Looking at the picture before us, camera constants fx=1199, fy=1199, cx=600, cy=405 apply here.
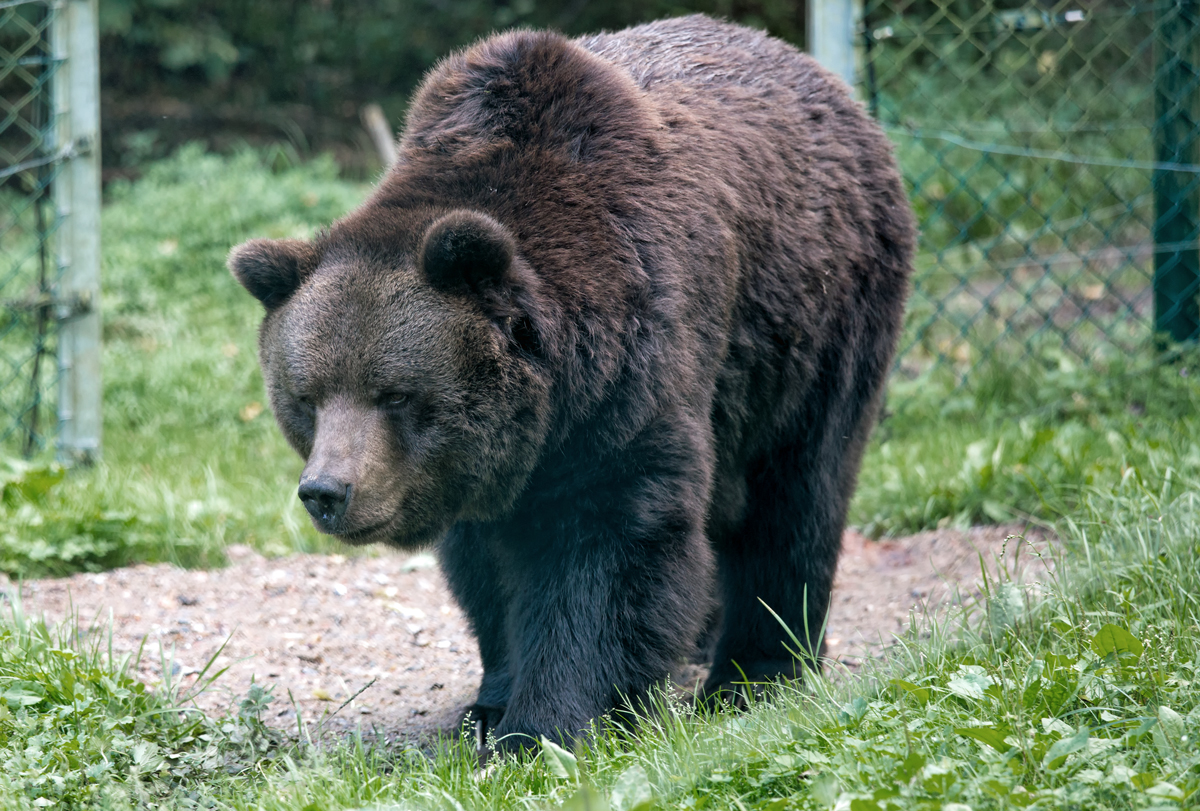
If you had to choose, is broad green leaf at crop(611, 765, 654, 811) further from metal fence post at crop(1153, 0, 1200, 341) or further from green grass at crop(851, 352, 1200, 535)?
metal fence post at crop(1153, 0, 1200, 341)

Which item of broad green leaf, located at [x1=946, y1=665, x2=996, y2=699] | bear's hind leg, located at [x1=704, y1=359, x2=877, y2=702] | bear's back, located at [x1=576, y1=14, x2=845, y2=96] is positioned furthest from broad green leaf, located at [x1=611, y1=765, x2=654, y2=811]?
bear's back, located at [x1=576, y1=14, x2=845, y2=96]

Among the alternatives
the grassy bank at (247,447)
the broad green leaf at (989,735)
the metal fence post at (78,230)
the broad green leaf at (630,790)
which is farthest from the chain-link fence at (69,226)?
the broad green leaf at (989,735)

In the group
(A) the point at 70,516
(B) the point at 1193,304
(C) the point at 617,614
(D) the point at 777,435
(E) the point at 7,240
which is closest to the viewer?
(C) the point at 617,614

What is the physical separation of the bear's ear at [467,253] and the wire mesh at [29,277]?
316cm

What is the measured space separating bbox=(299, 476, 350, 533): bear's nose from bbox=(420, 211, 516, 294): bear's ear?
0.60 meters

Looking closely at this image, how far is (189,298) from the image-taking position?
8.59m

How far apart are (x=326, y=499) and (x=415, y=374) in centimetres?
40

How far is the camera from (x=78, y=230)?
19.1 feet

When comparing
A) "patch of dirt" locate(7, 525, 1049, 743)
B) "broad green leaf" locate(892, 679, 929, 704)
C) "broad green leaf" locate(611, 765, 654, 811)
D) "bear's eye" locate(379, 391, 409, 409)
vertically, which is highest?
"bear's eye" locate(379, 391, 409, 409)

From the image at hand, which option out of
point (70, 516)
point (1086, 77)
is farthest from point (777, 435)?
point (1086, 77)

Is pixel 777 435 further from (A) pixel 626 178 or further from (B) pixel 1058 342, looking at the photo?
(B) pixel 1058 342

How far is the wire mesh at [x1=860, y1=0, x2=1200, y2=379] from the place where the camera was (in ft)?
19.9

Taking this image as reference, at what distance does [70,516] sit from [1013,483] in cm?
401

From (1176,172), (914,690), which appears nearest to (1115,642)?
(914,690)
